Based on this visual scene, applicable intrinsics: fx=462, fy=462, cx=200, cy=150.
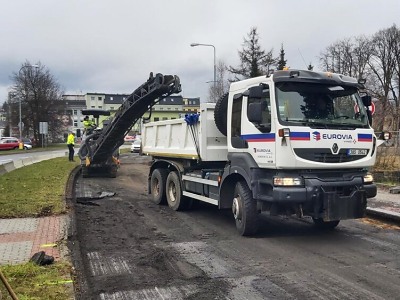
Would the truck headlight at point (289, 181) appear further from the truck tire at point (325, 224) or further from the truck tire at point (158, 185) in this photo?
the truck tire at point (158, 185)

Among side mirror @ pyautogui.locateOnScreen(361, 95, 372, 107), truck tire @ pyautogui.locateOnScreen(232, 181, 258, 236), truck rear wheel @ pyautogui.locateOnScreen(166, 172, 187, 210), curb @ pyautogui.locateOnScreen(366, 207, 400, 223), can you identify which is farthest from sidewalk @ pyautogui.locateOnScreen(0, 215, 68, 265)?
curb @ pyautogui.locateOnScreen(366, 207, 400, 223)

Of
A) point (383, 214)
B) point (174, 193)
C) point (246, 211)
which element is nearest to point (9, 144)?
point (174, 193)

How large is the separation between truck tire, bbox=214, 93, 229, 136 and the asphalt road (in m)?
1.98

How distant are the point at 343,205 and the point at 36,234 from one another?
5136 mm

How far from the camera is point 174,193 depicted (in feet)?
37.7

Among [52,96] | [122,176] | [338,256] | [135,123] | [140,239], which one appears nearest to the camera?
[338,256]

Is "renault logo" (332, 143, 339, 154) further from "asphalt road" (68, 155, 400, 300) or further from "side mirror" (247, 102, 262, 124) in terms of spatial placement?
"asphalt road" (68, 155, 400, 300)

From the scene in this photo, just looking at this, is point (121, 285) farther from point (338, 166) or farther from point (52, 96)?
point (52, 96)

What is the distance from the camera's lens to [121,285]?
5539 mm

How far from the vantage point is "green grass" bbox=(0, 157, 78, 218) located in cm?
978

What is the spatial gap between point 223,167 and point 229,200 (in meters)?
0.77

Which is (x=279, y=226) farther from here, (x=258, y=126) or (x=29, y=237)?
(x=29, y=237)

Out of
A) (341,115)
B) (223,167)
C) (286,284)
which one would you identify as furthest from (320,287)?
(223,167)

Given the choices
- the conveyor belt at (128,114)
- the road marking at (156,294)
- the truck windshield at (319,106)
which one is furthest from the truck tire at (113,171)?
the road marking at (156,294)
